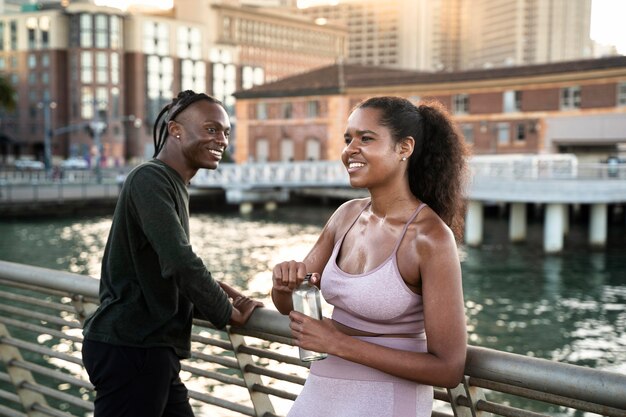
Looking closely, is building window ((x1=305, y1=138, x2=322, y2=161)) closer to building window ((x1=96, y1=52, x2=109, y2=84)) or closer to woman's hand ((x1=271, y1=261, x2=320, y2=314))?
building window ((x1=96, y1=52, x2=109, y2=84))

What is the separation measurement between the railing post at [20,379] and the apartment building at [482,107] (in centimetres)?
4155

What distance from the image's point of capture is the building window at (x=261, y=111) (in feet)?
178

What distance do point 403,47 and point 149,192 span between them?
579ft

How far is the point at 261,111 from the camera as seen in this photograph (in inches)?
2141

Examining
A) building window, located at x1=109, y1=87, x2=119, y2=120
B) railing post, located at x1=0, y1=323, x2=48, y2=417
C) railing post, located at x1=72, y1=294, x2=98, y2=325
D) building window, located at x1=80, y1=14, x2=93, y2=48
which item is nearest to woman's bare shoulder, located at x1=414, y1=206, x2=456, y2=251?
railing post, located at x1=72, y1=294, x2=98, y2=325

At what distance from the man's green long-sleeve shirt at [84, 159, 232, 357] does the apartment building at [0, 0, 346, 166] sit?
249 ft

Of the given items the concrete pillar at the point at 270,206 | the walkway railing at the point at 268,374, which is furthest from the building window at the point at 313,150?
the walkway railing at the point at 268,374

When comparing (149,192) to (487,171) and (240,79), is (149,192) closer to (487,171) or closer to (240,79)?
(487,171)

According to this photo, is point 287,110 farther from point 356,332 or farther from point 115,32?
point 356,332

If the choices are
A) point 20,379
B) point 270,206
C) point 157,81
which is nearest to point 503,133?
point 270,206

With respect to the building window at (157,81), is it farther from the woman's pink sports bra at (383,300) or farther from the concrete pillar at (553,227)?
the woman's pink sports bra at (383,300)

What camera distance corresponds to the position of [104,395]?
2777 millimetres

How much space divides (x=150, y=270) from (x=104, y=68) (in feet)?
280

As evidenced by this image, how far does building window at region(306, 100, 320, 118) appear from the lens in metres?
51.8
